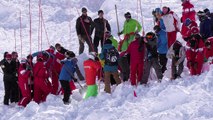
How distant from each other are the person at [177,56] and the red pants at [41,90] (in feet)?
12.5

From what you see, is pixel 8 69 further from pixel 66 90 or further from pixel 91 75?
pixel 91 75

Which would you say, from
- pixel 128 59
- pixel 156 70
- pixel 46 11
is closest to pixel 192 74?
pixel 156 70

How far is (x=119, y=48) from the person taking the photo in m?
15.6

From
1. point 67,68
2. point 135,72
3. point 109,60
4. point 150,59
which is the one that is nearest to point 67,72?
point 67,68

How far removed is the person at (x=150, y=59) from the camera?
1312 cm

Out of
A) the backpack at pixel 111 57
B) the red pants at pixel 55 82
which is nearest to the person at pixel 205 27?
the backpack at pixel 111 57

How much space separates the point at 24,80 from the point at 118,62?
2.96m

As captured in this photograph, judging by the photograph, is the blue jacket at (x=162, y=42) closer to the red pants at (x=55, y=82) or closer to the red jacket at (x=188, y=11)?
the red jacket at (x=188, y=11)

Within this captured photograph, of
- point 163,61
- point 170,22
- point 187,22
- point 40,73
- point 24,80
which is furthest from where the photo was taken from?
point 187,22

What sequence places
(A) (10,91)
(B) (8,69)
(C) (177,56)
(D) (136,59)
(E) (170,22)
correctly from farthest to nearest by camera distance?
1. (E) (170,22)
2. (A) (10,91)
3. (B) (8,69)
4. (C) (177,56)
5. (D) (136,59)

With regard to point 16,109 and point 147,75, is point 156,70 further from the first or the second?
point 16,109

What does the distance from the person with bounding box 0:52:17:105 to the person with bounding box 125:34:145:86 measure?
378 centimetres

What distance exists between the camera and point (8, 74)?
14391 mm

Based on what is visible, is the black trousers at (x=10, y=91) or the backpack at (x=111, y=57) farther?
the black trousers at (x=10, y=91)
